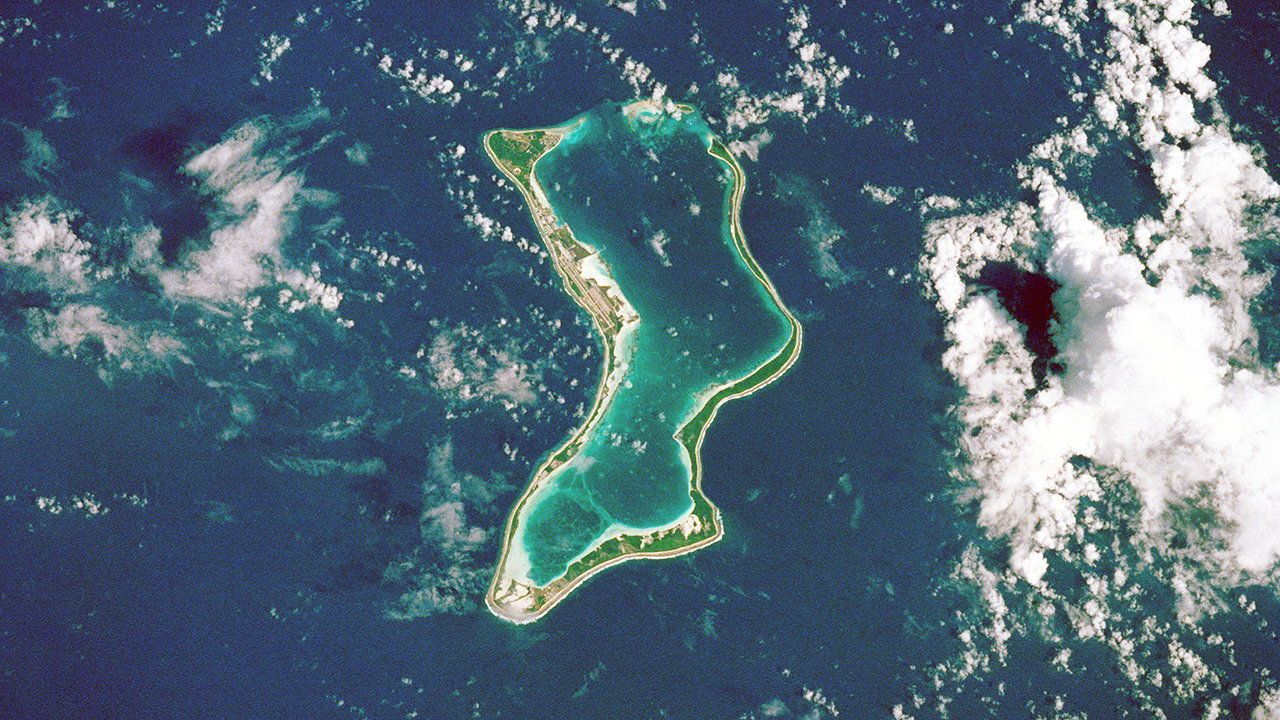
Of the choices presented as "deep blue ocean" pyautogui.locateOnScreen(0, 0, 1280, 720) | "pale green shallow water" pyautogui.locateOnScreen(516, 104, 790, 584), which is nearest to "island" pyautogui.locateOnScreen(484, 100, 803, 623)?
"pale green shallow water" pyautogui.locateOnScreen(516, 104, 790, 584)

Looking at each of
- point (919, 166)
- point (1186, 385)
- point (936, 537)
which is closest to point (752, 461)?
point (936, 537)

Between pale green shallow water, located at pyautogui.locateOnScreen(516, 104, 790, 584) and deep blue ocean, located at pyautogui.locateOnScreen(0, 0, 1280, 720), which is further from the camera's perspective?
pale green shallow water, located at pyautogui.locateOnScreen(516, 104, 790, 584)

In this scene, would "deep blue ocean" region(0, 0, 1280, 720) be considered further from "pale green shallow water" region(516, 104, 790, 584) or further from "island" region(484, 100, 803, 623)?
"pale green shallow water" region(516, 104, 790, 584)

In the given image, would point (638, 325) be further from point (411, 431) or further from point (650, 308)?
point (411, 431)

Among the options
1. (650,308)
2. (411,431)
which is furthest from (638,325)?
(411,431)

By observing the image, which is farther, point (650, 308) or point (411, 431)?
point (650, 308)

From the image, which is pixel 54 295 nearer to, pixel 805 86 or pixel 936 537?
pixel 805 86
